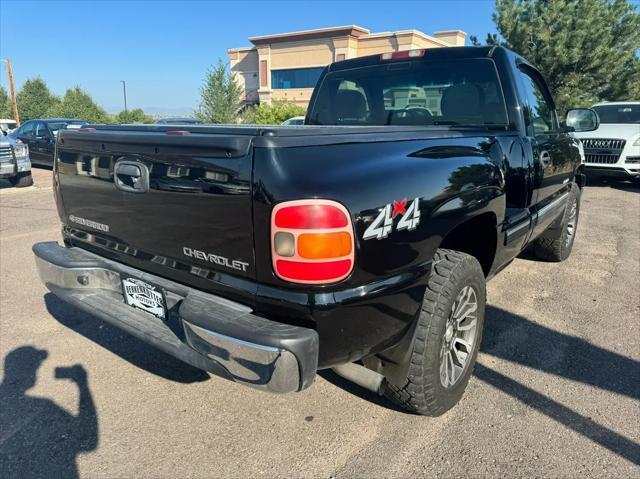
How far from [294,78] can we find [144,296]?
137 feet

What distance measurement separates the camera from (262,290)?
1948mm

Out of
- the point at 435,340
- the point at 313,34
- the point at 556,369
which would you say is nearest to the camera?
the point at 435,340

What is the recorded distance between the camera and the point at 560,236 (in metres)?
5.16

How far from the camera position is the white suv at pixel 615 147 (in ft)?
34.4

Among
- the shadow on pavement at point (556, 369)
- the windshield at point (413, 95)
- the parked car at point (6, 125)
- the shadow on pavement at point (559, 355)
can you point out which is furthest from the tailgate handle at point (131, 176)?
the parked car at point (6, 125)

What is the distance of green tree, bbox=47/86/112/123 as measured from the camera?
126ft

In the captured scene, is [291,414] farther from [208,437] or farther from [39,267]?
[39,267]

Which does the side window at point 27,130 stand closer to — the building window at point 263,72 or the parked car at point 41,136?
the parked car at point 41,136

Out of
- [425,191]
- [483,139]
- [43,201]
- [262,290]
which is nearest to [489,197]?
[483,139]

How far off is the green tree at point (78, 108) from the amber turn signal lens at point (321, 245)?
40438 mm

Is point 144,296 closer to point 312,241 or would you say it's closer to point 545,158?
point 312,241

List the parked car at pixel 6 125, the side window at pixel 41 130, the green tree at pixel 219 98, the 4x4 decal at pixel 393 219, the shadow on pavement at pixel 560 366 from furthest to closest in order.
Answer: the green tree at pixel 219 98, the side window at pixel 41 130, the parked car at pixel 6 125, the shadow on pavement at pixel 560 366, the 4x4 decal at pixel 393 219

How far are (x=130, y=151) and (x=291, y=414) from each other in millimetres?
1609

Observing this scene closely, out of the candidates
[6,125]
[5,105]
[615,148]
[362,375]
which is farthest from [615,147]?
[5,105]
